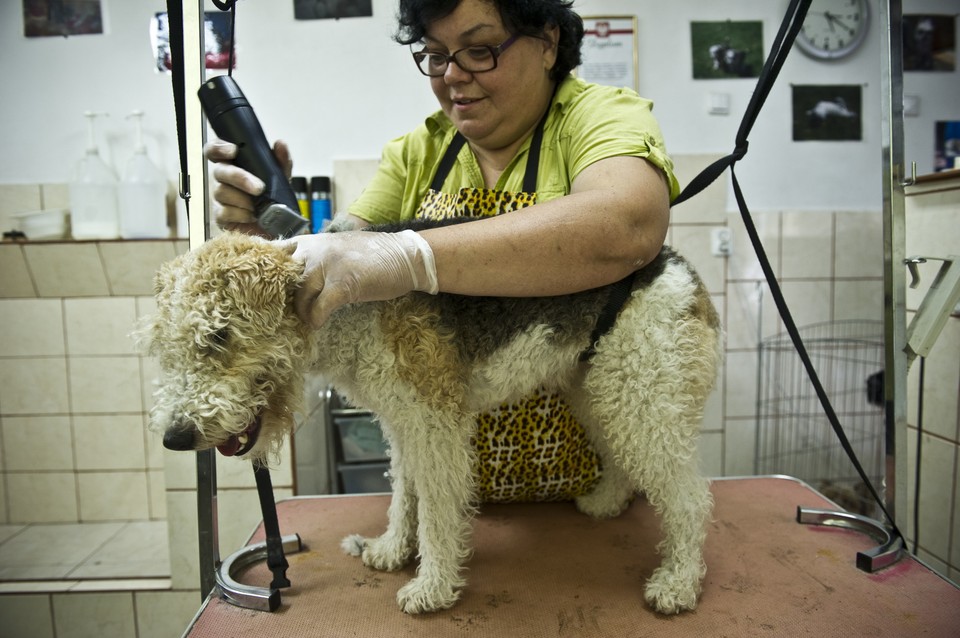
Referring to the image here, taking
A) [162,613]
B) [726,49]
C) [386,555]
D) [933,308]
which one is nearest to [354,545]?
[386,555]

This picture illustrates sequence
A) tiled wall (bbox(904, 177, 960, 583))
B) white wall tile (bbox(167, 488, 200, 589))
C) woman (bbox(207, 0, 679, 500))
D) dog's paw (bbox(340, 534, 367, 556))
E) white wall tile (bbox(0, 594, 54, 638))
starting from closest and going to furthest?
woman (bbox(207, 0, 679, 500)) → dog's paw (bbox(340, 534, 367, 556)) → tiled wall (bbox(904, 177, 960, 583)) → white wall tile (bbox(167, 488, 200, 589)) → white wall tile (bbox(0, 594, 54, 638))

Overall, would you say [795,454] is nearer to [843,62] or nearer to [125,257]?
[843,62]

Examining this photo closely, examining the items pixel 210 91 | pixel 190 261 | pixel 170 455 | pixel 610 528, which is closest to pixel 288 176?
pixel 210 91

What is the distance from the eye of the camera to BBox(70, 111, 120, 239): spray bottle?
230cm

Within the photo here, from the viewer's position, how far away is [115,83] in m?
2.36

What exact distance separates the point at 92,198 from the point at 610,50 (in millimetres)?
2375

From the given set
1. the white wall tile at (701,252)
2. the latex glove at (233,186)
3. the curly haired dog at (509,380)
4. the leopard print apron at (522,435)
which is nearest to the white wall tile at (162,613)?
the leopard print apron at (522,435)

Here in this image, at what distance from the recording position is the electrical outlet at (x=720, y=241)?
8.07 feet

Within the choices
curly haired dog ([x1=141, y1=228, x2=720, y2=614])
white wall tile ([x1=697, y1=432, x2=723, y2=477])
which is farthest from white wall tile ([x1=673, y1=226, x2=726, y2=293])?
curly haired dog ([x1=141, y1=228, x2=720, y2=614])

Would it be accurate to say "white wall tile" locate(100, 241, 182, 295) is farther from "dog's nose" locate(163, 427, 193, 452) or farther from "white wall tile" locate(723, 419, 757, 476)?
"white wall tile" locate(723, 419, 757, 476)

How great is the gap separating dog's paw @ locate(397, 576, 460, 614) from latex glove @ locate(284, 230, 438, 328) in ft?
1.68

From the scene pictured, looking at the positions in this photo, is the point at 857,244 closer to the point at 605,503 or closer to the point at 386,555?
the point at 605,503

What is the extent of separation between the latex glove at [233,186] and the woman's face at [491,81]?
1.21ft

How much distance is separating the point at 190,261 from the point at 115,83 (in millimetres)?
2234
